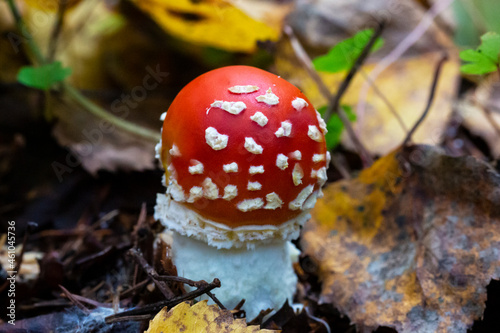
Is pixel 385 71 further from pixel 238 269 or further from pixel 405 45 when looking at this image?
pixel 238 269

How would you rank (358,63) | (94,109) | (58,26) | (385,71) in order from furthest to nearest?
(385,71) < (94,109) < (58,26) < (358,63)

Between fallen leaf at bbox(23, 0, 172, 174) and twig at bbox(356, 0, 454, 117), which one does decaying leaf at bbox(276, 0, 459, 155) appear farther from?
fallen leaf at bbox(23, 0, 172, 174)

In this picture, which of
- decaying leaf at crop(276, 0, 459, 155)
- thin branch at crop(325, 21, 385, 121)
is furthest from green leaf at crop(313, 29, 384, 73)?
decaying leaf at crop(276, 0, 459, 155)

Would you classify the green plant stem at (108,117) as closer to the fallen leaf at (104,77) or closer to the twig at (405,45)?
the fallen leaf at (104,77)

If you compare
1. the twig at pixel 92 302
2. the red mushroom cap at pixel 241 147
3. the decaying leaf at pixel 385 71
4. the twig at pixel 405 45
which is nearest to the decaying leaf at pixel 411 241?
the red mushroom cap at pixel 241 147

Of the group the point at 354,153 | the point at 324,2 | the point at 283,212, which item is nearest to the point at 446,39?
the point at 324,2

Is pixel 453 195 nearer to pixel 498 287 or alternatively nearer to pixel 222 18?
pixel 498 287

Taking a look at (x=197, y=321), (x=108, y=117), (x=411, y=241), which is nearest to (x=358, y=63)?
(x=411, y=241)
